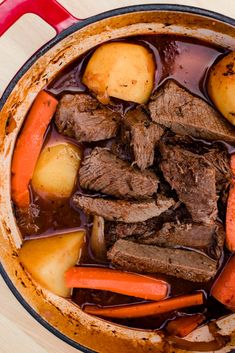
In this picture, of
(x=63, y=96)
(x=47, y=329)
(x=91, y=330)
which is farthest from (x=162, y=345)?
(x=63, y=96)

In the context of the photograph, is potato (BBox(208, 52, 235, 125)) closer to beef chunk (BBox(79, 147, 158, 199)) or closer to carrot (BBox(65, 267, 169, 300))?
beef chunk (BBox(79, 147, 158, 199))

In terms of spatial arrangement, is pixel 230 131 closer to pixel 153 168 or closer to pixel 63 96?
pixel 153 168

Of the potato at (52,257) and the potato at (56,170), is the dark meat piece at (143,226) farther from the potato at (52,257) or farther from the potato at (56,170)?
the potato at (56,170)

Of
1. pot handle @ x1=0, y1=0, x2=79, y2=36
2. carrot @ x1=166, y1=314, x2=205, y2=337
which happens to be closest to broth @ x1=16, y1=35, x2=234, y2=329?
carrot @ x1=166, y1=314, x2=205, y2=337

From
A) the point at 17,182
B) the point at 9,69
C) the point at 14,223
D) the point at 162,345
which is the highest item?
the point at 9,69

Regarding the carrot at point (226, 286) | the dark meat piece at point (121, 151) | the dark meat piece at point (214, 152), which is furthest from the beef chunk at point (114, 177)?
the carrot at point (226, 286)
